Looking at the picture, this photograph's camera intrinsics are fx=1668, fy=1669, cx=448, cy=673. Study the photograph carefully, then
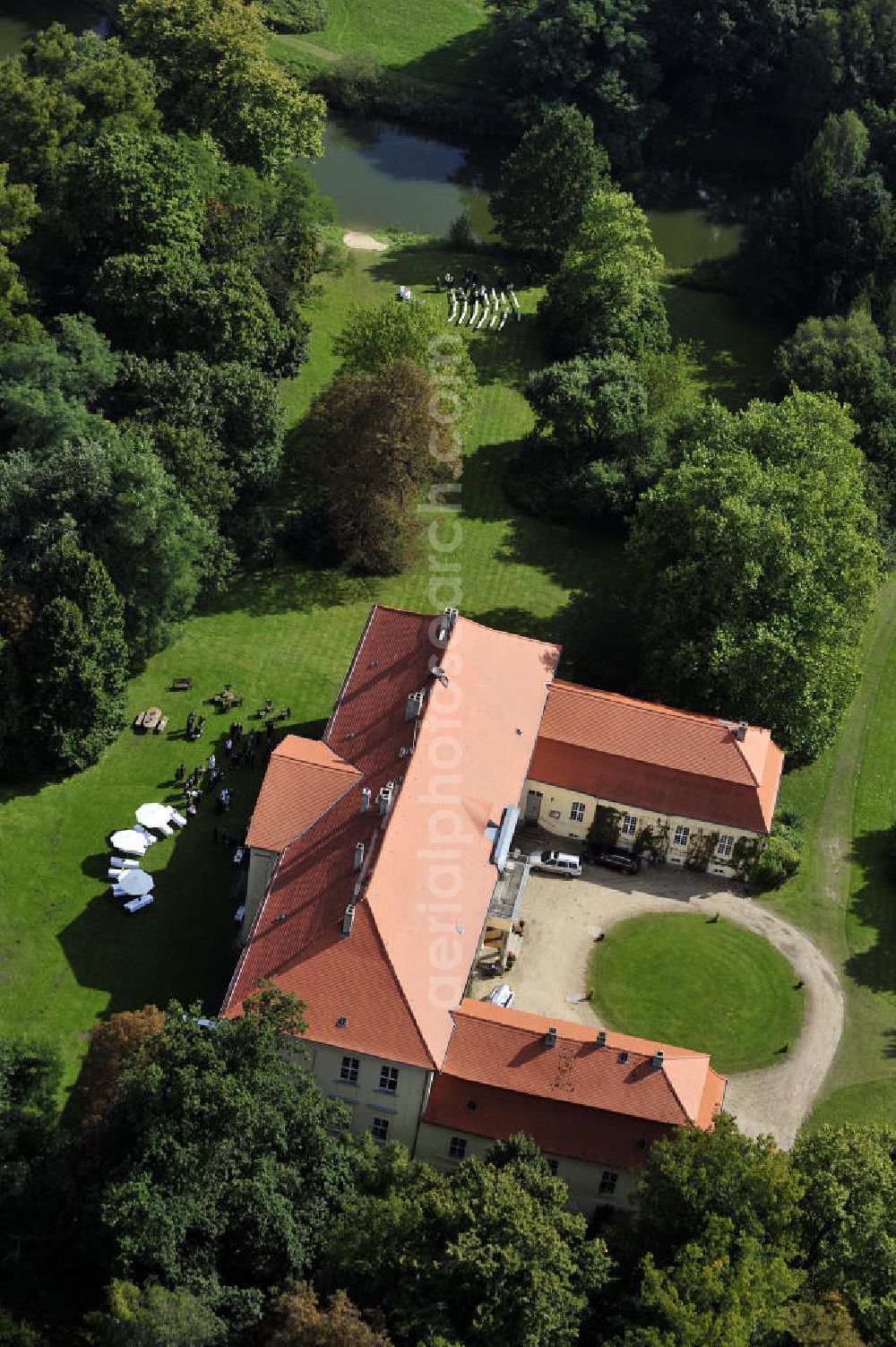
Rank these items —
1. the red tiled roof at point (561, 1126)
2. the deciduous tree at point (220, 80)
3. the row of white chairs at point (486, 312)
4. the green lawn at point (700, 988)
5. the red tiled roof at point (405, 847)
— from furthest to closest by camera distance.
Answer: the row of white chairs at point (486, 312) < the deciduous tree at point (220, 80) < the green lawn at point (700, 988) < the red tiled roof at point (405, 847) < the red tiled roof at point (561, 1126)

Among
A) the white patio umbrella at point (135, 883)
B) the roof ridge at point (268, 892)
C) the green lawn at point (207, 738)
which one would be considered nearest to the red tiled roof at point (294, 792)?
the roof ridge at point (268, 892)

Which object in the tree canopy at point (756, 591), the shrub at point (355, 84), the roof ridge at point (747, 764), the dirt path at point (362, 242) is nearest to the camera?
the roof ridge at point (747, 764)

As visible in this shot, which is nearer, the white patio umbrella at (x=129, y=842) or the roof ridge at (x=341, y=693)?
the white patio umbrella at (x=129, y=842)

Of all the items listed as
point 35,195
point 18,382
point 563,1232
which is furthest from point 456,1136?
point 35,195

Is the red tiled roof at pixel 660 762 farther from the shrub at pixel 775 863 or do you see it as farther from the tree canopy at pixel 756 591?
the tree canopy at pixel 756 591

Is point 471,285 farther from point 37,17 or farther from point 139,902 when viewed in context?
point 139,902

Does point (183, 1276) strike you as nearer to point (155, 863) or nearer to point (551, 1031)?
point (551, 1031)
